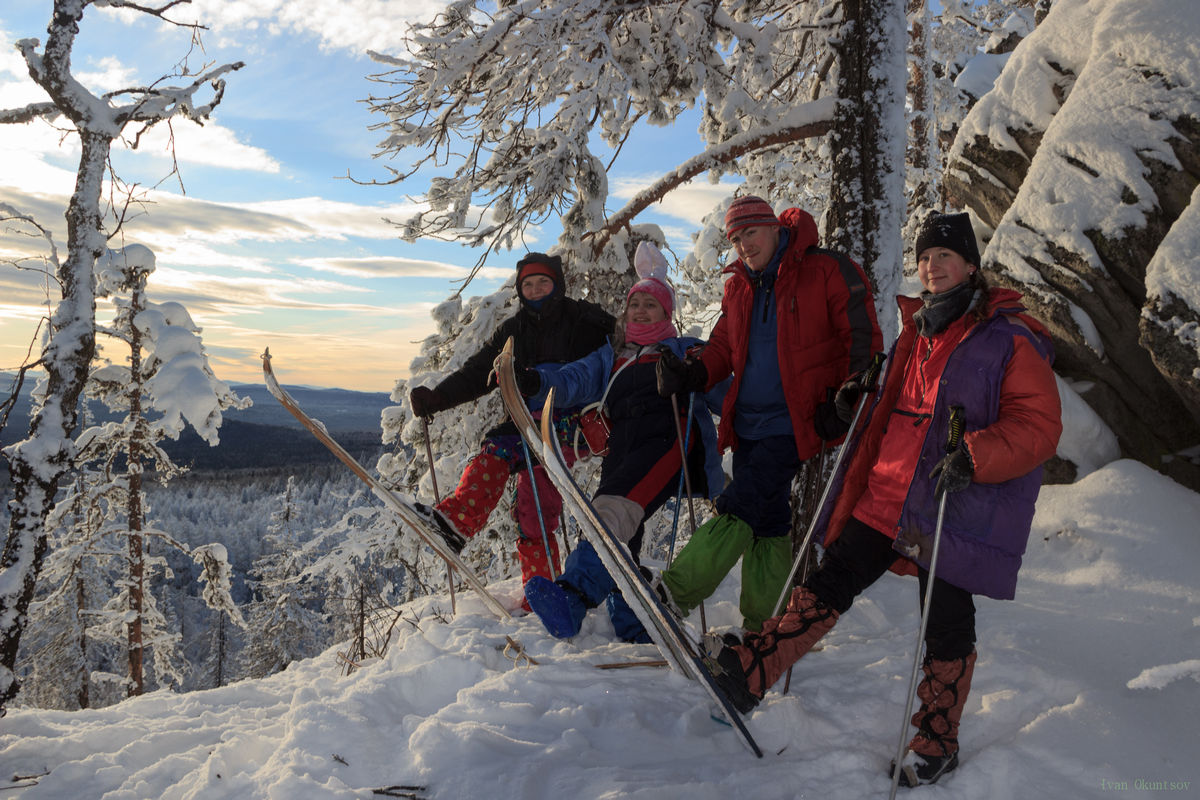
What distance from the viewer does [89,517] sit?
42.1 ft

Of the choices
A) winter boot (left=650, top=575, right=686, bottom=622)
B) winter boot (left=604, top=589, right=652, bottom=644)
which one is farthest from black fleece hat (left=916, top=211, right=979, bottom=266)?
winter boot (left=604, top=589, right=652, bottom=644)

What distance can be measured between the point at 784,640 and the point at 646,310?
6.68 feet

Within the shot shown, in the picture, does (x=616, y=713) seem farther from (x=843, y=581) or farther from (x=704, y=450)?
(x=704, y=450)

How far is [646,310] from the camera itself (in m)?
3.80

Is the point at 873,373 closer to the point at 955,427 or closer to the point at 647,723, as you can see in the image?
the point at 955,427

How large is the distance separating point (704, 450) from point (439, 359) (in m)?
4.04

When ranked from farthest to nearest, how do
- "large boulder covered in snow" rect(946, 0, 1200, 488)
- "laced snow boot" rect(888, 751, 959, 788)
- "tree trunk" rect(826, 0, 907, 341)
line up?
1. "tree trunk" rect(826, 0, 907, 341)
2. "large boulder covered in snow" rect(946, 0, 1200, 488)
3. "laced snow boot" rect(888, 751, 959, 788)

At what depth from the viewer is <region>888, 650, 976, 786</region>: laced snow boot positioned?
7.47 ft

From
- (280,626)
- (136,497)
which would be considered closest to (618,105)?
(136,497)

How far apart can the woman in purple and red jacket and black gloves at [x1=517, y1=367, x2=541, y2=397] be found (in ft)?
5.68

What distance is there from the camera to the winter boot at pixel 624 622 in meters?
3.44

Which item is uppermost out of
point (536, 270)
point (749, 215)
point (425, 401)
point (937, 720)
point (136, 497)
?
point (749, 215)

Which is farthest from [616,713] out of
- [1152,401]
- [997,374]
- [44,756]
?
[1152,401]

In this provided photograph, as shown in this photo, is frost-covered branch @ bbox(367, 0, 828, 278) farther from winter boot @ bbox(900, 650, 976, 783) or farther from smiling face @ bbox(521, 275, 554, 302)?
winter boot @ bbox(900, 650, 976, 783)
